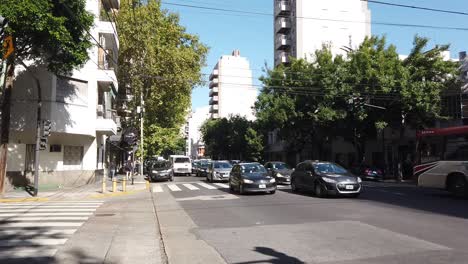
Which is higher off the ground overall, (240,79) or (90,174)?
(240,79)

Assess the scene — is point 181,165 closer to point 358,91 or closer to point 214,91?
point 358,91

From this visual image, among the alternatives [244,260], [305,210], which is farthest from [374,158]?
[244,260]

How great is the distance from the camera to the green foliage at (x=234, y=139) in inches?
2587

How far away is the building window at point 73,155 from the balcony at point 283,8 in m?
48.4

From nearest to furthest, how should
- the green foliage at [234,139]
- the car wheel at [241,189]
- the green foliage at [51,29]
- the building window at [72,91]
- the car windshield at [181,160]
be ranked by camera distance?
the green foliage at [51,29] < the car wheel at [241,189] < the building window at [72,91] < the car windshield at [181,160] < the green foliage at [234,139]

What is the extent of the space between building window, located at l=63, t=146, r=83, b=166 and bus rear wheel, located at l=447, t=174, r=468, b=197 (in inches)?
819

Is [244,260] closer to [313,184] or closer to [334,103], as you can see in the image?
[313,184]

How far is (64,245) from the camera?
900cm

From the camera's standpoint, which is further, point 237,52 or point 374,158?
point 237,52

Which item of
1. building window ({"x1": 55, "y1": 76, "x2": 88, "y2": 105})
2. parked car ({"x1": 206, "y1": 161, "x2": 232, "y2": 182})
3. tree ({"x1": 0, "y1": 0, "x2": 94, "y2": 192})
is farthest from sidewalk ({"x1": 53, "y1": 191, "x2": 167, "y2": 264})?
parked car ({"x1": 206, "y1": 161, "x2": 232, "y2": 182})

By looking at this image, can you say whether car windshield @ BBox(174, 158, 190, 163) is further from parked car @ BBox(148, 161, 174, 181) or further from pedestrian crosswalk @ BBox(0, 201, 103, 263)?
pedestrian crosswalk @ BBox(0, 201, 103, 263)

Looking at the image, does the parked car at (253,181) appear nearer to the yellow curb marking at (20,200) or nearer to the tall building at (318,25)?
the yellow curb marking at (20,200)

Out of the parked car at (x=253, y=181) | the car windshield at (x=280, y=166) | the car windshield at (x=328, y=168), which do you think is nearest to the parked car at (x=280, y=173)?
the car windshield at (x=280, y=166)

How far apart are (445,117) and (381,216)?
23843mm
